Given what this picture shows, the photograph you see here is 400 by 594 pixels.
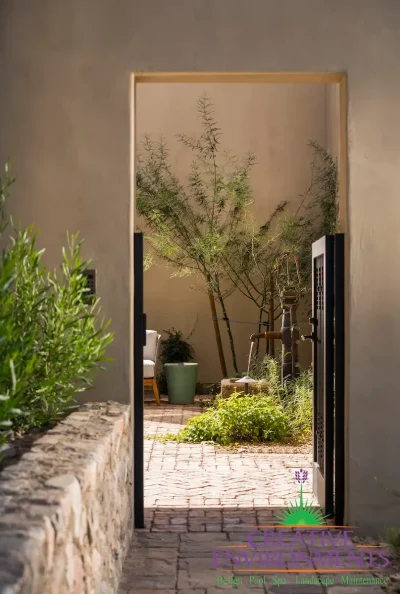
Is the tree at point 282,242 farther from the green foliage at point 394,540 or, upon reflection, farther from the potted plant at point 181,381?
the green foliage at point 394,540

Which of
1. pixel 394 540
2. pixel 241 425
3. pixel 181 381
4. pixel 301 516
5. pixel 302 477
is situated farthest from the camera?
pixel 181 381

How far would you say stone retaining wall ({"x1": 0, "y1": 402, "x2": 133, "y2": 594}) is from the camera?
191cm

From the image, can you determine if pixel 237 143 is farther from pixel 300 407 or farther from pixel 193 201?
pixel 300 407

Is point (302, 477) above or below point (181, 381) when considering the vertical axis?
below

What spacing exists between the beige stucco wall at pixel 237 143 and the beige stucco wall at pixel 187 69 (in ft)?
21.1

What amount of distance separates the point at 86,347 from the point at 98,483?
599mm

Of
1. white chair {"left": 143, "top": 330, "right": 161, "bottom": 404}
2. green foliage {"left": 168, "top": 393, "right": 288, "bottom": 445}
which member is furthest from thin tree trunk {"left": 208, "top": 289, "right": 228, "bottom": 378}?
green foliage {"left": 168, "top": 393, "right": 288, "bottom": 445}

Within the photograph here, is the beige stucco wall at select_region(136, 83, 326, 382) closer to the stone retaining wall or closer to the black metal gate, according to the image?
the black metal gate

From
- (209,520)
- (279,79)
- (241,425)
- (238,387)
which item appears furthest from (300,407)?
(279,79)

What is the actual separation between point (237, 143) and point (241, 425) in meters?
4.78

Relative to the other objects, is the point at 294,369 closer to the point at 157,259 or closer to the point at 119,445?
the point at 157,259

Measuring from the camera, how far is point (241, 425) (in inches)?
288

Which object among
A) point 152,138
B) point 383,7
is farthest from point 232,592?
point 152,138

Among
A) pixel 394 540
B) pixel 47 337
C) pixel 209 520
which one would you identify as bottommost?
pixel 209 520
